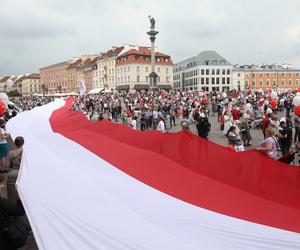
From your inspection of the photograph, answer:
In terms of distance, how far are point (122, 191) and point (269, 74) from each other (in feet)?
389

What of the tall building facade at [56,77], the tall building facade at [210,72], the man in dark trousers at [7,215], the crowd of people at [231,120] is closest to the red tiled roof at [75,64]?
the tall building facade at [56,77]

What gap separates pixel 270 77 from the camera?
115312mm

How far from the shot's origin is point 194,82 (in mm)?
112938

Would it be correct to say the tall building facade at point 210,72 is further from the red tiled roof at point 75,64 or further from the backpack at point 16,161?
the backpack at point 16,161

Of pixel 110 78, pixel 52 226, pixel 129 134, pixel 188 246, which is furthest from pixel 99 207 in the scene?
pixel 110 78

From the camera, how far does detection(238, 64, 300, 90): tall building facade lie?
115 meters

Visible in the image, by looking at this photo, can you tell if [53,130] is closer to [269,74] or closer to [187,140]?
[187,140]

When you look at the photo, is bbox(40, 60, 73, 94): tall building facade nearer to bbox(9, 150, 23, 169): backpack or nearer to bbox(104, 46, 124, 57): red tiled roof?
bbox(104, 46, 124, 57): red tiled roof

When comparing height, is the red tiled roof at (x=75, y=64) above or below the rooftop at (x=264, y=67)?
above

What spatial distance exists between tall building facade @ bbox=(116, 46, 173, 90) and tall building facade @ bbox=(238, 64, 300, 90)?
28.3m

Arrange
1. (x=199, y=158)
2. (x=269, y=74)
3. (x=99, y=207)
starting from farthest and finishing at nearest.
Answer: (x=269, y=74) < (x=199, y=158) < (x=99, y=207)

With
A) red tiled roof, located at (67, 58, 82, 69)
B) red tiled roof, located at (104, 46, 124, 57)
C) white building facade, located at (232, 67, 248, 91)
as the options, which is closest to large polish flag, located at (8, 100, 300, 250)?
red tiled roof, located at (104, 46, 124, 57)

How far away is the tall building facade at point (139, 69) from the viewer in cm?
9712

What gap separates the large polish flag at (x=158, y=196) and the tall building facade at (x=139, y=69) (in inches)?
3590
